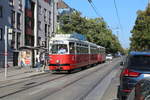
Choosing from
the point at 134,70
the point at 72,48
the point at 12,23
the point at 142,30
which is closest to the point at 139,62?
the point at 134,70

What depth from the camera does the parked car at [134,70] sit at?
867cm

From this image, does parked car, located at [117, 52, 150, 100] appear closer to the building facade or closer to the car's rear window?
the car's rear window

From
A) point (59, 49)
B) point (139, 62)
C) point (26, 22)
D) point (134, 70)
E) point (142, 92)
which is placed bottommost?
point (142, 92)

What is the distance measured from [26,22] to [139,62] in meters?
34.6

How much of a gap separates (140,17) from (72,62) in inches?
951

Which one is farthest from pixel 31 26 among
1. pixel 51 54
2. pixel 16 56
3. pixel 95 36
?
pixel 95 36

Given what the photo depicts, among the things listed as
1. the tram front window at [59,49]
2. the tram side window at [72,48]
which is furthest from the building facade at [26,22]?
the tram side window at [72,48]

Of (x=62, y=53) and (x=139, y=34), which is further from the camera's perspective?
(x=139, y=34)

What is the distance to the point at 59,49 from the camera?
2492 centimetres

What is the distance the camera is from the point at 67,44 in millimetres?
24672

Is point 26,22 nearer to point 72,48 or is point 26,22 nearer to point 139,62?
point 72,48

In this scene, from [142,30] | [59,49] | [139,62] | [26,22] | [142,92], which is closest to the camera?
[142,92]

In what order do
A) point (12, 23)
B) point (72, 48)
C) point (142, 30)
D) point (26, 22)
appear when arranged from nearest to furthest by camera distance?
point (72, 48) → point (12, 23) → point (26, 22) → point (142, 30)

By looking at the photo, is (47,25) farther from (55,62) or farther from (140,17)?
(55,62)
